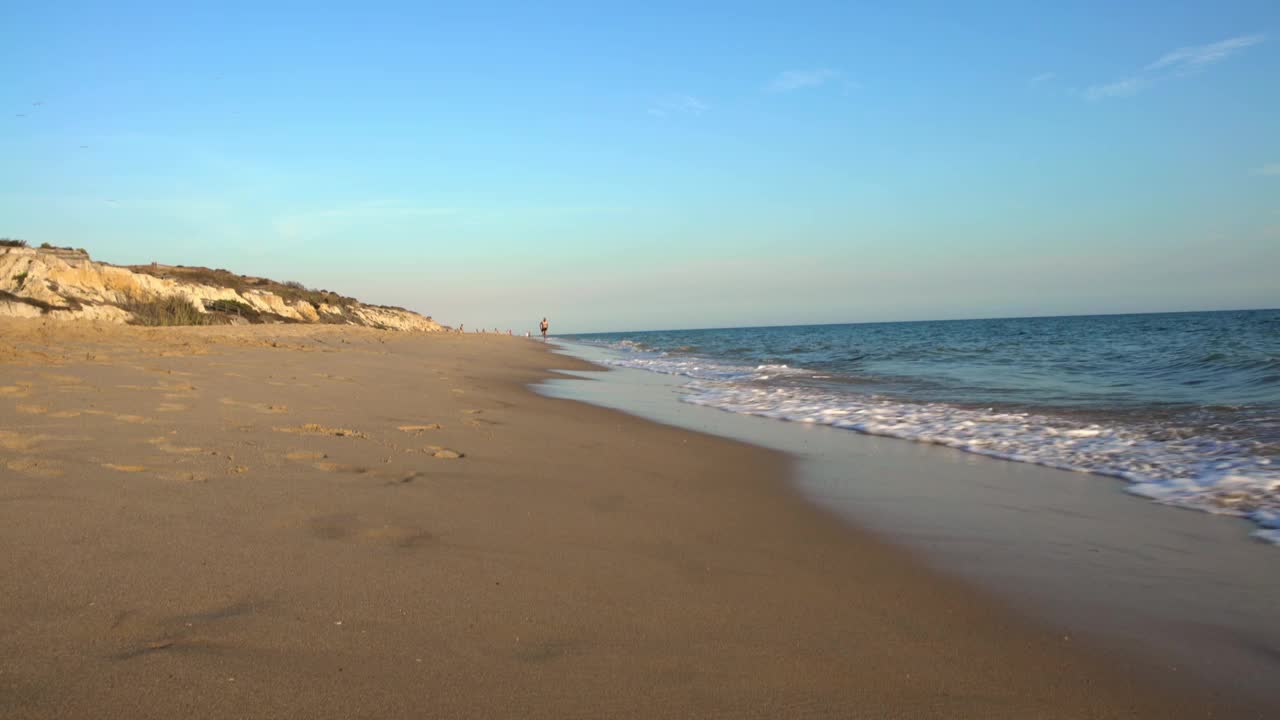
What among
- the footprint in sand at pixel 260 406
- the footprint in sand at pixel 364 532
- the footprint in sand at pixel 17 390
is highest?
the footprint in sand at pixel 17 390

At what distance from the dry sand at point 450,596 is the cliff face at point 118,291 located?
14429mm

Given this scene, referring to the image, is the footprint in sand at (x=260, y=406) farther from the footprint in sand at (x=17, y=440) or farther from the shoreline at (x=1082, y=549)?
the shoreline at (x=1082, y=549)

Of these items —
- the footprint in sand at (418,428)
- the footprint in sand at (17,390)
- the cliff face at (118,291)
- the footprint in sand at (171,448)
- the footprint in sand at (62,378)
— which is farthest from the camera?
the cliff face at (118,291)

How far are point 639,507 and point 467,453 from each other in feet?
5.58

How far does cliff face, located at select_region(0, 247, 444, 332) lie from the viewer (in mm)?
16562

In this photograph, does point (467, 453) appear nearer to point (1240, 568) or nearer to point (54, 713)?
point (54, 713)

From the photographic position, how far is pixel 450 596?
2770 mm

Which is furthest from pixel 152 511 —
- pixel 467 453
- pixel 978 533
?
pixel 978 533

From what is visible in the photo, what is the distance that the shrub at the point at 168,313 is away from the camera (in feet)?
62.3

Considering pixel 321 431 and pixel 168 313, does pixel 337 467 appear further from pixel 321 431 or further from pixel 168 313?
pixel 168 313

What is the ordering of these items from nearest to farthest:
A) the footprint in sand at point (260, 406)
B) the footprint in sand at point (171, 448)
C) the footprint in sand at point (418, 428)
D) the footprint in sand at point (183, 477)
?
the footprint in sand at point (183, 477) < the footprint in sand at point (171, 448) < the footprint in sand at point (418, 428) < the footprint in sand at point (260, 406)

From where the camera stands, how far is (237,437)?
509 centimetres

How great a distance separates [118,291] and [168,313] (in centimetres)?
124

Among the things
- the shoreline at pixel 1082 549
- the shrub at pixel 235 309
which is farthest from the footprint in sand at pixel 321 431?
the shrub at pixel 235 309
